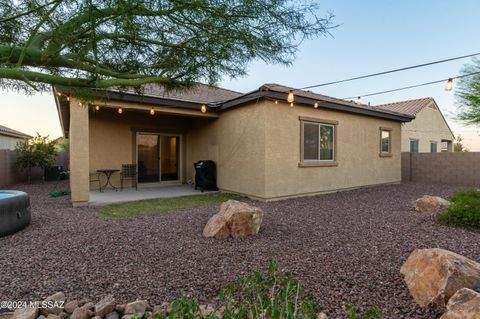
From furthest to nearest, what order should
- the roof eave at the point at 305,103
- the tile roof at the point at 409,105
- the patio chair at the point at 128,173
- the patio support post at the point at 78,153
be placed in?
1. the tile roof at the point at 409,105
2. the patio chair at the point at 128,173
3. the roof eave at the point at 305,103
4. the patio support post at the point at 78,153

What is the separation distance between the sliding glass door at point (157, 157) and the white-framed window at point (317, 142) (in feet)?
17.2

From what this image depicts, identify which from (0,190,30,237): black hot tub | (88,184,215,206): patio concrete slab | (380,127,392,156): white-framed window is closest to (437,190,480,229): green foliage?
(88,184,215,206): patio concrete slab

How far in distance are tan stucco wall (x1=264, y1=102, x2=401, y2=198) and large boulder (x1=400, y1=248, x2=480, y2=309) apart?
5.07 meters

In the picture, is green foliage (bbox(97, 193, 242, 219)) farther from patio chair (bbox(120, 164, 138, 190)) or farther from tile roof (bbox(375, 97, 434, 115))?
tile roof (bbox(375, 97, 434, 115))

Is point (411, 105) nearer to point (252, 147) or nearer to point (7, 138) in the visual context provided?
point (252, 147)

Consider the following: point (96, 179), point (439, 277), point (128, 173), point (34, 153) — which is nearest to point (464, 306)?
point (439, 277)

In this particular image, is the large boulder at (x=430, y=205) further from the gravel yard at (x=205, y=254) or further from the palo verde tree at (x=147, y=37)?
the palo verde tree at (x=147, y=37)

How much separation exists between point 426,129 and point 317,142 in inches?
592

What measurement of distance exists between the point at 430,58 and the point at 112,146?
11.4 m

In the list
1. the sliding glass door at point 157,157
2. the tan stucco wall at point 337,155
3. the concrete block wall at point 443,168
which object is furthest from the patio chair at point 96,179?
the concrete block wall at point 443,168

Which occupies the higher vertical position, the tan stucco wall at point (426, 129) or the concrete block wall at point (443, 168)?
the tan stucco wall at point (426, 129)

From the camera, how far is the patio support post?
6.52 meters

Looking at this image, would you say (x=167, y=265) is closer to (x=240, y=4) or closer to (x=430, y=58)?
(x=240, y=4)

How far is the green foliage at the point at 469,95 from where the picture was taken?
9859mm
